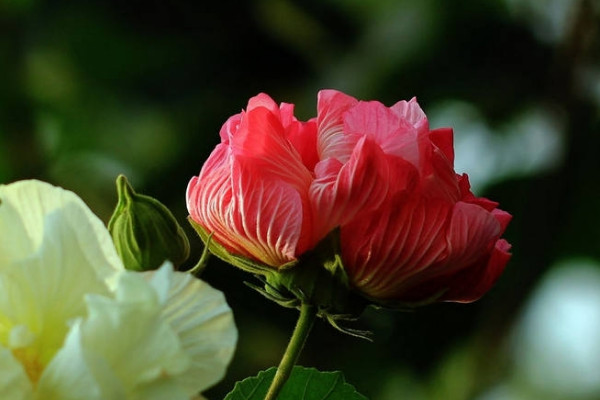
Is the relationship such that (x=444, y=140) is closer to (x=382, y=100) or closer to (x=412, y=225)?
(x=412, y=225)

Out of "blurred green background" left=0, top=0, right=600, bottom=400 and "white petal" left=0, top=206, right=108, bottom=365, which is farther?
"blurred green background" left=0, top=0, right=600, bottom=400

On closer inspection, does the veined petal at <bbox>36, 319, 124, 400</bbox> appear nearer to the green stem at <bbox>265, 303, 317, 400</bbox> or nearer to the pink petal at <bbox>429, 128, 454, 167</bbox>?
the green stem at <bbox>265, 303, 317, 400</bbox>

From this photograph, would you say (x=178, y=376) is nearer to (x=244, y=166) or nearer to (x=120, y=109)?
(x=244, y=166)

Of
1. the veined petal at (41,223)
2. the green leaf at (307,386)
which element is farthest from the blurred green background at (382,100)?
the veined petal at (41,223)

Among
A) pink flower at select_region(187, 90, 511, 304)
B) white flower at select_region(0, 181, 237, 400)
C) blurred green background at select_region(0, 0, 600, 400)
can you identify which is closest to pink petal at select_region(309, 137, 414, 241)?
pink flower at select_region(187, 90, 511, 304)

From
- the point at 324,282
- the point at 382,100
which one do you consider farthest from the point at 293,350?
the point at 382,100

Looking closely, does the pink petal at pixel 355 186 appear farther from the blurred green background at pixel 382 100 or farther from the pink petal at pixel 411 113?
the blurred green background at pixel 382 100

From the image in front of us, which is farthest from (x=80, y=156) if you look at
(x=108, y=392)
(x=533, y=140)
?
(x=108, y=392)
